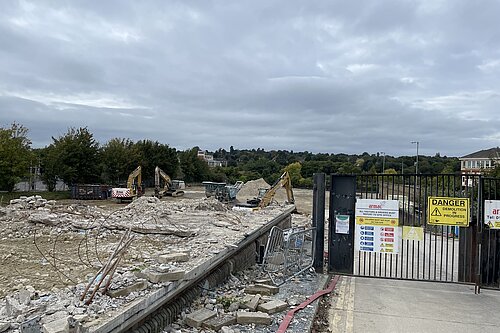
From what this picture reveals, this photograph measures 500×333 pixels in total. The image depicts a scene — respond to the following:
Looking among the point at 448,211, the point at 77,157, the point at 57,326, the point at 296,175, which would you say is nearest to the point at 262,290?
the point at 448,211

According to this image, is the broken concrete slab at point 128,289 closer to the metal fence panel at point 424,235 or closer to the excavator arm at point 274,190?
the metal fence panel at point 424,235

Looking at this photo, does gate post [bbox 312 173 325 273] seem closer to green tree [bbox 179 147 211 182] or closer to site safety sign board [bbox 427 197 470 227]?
site safety sign board [bbox 427 197 470 227]

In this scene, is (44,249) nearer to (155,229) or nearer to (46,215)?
(155,229)

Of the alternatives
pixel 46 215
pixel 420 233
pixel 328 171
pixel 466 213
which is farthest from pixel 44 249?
pixel 466 213

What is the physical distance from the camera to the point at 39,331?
382cm

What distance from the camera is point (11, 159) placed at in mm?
33781

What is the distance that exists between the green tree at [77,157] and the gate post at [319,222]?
36.1 metres

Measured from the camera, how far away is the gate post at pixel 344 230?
9023mm

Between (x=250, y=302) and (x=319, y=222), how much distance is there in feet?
11.4

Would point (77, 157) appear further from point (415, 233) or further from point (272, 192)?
point (415, 233)

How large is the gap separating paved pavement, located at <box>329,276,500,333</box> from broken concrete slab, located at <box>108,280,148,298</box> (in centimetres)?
292

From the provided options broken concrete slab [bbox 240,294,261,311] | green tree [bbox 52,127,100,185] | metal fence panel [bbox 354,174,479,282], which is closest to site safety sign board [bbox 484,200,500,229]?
metal fence panel [bbox 354,174,479,282]

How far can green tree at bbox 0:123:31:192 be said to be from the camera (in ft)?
109

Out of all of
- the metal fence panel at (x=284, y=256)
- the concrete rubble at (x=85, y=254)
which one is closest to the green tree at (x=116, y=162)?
the concrete rubble at (x=85, y=254)
